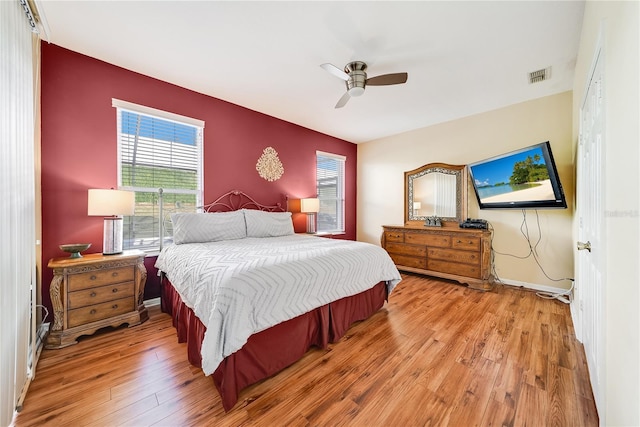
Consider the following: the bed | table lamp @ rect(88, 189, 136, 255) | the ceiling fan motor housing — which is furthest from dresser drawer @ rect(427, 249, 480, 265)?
table lamp @ rect(88, 189, 136, 255)

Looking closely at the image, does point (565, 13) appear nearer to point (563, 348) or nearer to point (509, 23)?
point (509, 23)

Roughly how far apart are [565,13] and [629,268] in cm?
221

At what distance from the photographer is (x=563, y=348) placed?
6.55ft

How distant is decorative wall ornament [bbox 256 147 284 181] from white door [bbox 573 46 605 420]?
3615mm

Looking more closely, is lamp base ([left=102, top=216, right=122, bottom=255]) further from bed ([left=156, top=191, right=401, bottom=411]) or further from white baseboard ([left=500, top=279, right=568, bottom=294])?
white baseboard ([left=500, top=279, right=568, bottom=294])

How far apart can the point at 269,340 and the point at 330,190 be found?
12.7ft

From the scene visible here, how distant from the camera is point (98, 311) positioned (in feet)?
7.26

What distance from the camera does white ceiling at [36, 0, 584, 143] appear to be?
6.22 feet

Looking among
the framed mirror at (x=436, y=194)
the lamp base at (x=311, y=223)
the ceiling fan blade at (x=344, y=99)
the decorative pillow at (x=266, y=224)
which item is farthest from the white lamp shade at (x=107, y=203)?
the framed mirror at (x=436, y=194)

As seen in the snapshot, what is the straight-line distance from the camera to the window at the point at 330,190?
5035 millimetres

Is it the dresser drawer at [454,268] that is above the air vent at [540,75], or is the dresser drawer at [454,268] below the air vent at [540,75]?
below

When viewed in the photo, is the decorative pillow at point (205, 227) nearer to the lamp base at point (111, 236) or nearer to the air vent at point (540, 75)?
the lamp base at point (111, 236)

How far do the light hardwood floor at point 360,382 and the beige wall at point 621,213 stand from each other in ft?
1.62

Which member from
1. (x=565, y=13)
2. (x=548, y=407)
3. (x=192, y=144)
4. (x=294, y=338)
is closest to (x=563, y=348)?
(x=548, y=407)
